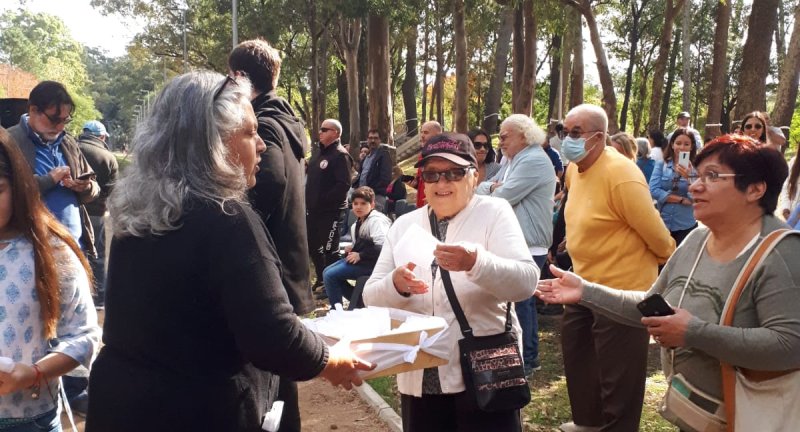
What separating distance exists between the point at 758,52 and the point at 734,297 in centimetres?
1024

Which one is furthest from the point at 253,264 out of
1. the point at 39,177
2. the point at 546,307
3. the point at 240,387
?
the point at 546,307

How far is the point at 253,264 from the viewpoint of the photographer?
77.2 inches

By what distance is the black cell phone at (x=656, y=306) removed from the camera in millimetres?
2496

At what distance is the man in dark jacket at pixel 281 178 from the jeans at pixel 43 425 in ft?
3.41

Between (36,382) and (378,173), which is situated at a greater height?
(378,173)

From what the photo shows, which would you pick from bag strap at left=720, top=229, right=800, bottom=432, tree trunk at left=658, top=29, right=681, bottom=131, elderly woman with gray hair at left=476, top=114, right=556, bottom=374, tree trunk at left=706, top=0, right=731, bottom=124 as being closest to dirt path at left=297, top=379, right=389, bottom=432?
elderly woman with gray hair at left=476, top=114, right=556, bottom=374

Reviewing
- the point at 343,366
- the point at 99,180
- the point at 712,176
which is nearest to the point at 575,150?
the point at 712,176

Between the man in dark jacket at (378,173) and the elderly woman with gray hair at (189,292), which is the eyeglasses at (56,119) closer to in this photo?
the elderly woman with gray hair at (189,292)

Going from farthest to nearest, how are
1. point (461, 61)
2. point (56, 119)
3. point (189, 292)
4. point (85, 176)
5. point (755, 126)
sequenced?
point (461, 61), point (755, 126), point (85, 176), point (56, 119), point (189, 292)

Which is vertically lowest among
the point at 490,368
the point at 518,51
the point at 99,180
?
the point at 490,368

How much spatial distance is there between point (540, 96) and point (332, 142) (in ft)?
147

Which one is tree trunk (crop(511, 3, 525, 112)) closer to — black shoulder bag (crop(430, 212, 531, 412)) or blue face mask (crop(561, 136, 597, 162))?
blue face mask (crop(561, 136, 597, 162))

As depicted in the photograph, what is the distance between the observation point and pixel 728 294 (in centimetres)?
251

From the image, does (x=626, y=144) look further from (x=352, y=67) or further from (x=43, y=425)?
(x=352, y=67)
